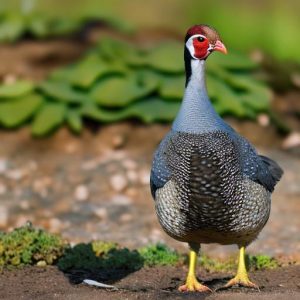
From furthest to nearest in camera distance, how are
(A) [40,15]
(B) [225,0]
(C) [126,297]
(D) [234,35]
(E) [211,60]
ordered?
(B) [225,0] → (D) [234,35] → (A) [40,15] → (E) [211,60] → (C) [126,297]

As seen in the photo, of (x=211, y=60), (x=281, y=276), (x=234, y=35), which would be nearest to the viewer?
(x=281, y=276)

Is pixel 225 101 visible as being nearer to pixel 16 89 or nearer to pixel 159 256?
pixel 16 89

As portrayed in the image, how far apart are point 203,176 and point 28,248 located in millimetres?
1732

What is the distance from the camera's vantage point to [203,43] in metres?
6.71

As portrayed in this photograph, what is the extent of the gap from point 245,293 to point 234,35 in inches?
461

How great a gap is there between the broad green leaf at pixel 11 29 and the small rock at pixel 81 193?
3540mm

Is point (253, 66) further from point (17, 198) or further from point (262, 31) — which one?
point (262, 31)

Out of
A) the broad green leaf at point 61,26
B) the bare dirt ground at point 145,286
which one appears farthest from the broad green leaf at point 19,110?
the bare dirt ground at point 145,286

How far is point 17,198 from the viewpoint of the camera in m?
10.2

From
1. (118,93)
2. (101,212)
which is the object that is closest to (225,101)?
(118,93)

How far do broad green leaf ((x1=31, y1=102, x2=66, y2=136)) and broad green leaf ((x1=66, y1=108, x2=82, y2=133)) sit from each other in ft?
0.23

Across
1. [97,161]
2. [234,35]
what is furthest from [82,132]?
[234,35]

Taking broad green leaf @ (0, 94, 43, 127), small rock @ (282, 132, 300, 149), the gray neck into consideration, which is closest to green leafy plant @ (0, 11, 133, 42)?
broad green leaf @ (0, 94, 43, 127)

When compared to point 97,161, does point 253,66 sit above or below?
above
